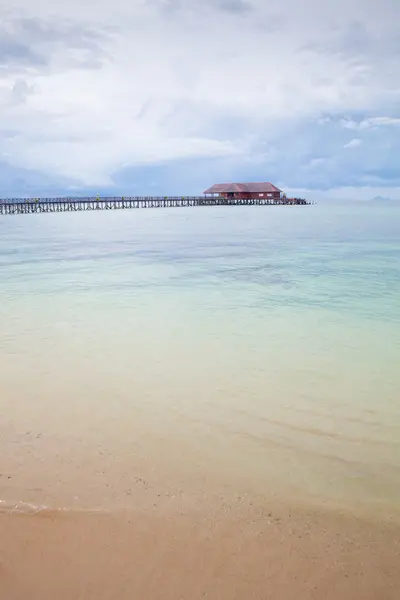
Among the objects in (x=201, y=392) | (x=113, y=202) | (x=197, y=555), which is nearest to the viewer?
(x=197, y=555)

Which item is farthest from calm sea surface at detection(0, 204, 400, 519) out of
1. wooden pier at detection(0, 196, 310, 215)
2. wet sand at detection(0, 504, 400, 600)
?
wooden pier at detection(0, 196, 310, 215)

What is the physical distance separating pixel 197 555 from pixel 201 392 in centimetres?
292

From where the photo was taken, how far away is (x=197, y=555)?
2.89 m

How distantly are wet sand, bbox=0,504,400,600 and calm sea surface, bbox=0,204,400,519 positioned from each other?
0.30m

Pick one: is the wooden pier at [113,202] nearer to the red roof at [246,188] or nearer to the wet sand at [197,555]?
the red roof at [246,188]

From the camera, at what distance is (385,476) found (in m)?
3.88

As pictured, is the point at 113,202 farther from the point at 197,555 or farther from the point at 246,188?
the point at 197,555

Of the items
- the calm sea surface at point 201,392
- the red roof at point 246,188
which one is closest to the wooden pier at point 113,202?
the red roof at point 246,188

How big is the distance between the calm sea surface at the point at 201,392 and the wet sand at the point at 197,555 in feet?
0.98

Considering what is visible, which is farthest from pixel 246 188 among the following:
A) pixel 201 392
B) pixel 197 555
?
pixel 197 555

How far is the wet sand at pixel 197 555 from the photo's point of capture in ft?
8.65

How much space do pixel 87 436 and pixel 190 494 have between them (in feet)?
4.46

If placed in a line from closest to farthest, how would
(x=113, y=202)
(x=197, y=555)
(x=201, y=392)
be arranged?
(x=197, y=555)
(x=201, y=392)
(x=113, y=202)

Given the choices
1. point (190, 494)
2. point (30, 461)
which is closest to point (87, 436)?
point (30, 461)
